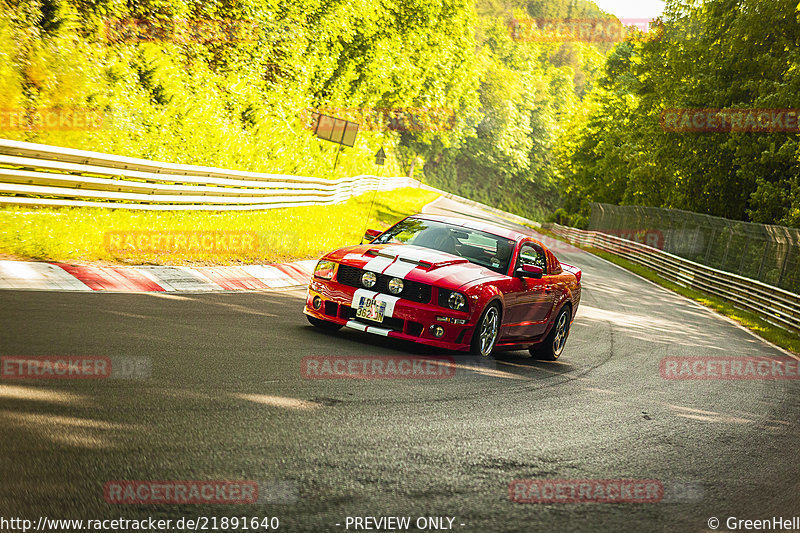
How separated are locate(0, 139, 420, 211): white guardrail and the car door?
6360 millimetres

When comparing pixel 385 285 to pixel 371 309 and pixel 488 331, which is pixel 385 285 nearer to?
pixel 371 309

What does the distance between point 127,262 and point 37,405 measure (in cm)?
648

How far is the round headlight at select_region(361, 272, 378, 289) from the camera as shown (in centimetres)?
828

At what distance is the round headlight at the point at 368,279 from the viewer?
8.28 meters

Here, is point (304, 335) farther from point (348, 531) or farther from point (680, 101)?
point (680, 101)

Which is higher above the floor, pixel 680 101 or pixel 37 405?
pixel 680 101

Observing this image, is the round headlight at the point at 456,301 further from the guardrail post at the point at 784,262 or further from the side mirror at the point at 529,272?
the guardrail post at the point at 784,262

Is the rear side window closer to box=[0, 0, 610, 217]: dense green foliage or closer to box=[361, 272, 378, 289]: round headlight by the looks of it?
box=[361, 272, 378, 289]: round headlight

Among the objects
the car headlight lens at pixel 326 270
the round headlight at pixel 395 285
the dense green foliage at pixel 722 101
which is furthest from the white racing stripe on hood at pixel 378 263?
the dense green foliage at pixel 722 101

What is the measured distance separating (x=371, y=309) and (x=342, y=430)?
309 centimetres

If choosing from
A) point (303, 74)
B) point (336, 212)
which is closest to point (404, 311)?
point (336, 212)

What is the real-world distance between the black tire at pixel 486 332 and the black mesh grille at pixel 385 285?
681 mm

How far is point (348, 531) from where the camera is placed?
11.7ft

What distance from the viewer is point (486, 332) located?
8.67 meters
